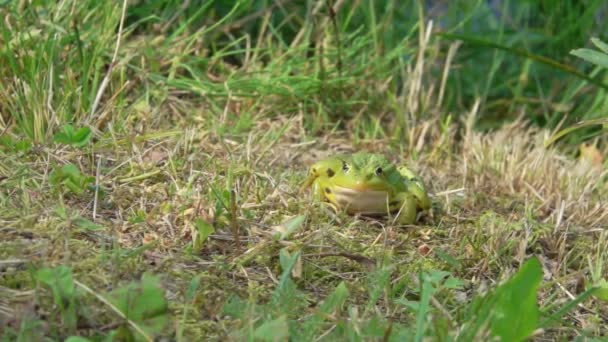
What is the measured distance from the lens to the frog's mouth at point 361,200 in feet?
10.8

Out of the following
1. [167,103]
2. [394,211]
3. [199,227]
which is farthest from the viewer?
[167,103]

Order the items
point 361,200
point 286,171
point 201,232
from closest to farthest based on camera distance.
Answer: point 201,232 → point 361,200 → point 286,171

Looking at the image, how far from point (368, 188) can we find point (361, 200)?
0.19 feet

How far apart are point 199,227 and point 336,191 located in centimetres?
65

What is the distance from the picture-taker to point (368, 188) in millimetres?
3279

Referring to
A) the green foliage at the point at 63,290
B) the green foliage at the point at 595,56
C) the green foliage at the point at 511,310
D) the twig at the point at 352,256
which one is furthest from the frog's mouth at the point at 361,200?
the green foliage at the point at 63,290

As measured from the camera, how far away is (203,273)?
268 centimetres

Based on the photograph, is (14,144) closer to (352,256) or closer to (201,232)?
(201,232)

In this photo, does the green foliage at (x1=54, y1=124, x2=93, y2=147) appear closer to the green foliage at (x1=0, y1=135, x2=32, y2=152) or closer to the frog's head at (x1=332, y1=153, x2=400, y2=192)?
the green foliage at (x1=0, y1=135, x2=32, y2=152)

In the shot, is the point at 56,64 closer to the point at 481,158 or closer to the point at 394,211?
the point at 394,211

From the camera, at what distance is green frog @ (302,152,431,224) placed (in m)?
3.29

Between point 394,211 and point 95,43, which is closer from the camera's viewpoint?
point 394,211

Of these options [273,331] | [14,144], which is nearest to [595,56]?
[273,331]

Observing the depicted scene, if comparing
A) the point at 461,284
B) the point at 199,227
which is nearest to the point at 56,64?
the point at 199,227
